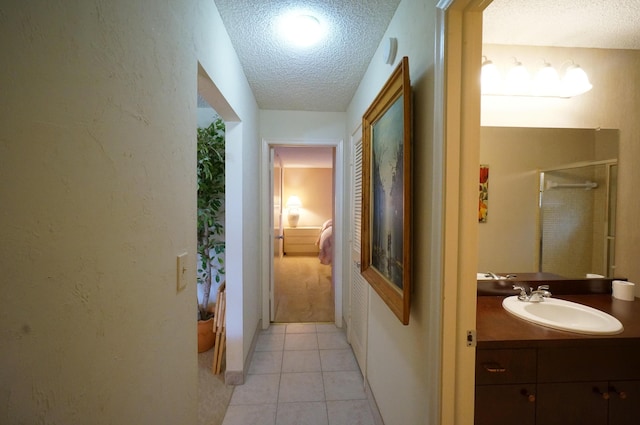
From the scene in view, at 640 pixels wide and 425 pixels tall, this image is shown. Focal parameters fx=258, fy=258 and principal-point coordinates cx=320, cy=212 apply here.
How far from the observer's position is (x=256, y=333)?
2469 millimetres

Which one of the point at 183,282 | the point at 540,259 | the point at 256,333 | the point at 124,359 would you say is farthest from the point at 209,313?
the point at 540,259

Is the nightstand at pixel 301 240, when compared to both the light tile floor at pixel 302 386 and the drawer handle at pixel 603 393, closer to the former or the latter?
the light tile floor at pixel 302 386

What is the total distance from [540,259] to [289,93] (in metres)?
2.23

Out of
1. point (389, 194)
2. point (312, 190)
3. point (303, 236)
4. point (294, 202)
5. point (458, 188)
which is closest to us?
point (458, 188)

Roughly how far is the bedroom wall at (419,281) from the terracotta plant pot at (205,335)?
158 centimetres

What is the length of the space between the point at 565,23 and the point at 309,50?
1.38m

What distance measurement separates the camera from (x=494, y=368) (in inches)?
37.8

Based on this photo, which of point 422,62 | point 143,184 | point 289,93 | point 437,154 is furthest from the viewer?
point 289,93

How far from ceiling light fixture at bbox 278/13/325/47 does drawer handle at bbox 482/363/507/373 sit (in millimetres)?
1781

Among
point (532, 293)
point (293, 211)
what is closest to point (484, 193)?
point (532, 293)

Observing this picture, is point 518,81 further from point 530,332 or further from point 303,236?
point 303,236

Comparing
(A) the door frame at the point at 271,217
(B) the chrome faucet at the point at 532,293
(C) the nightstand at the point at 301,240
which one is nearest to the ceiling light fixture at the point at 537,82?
(B) the chrome faucet at the point at 532,293

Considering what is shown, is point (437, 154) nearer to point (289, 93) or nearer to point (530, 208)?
point (530, 208)

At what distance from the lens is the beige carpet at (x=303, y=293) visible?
3.08 metres
